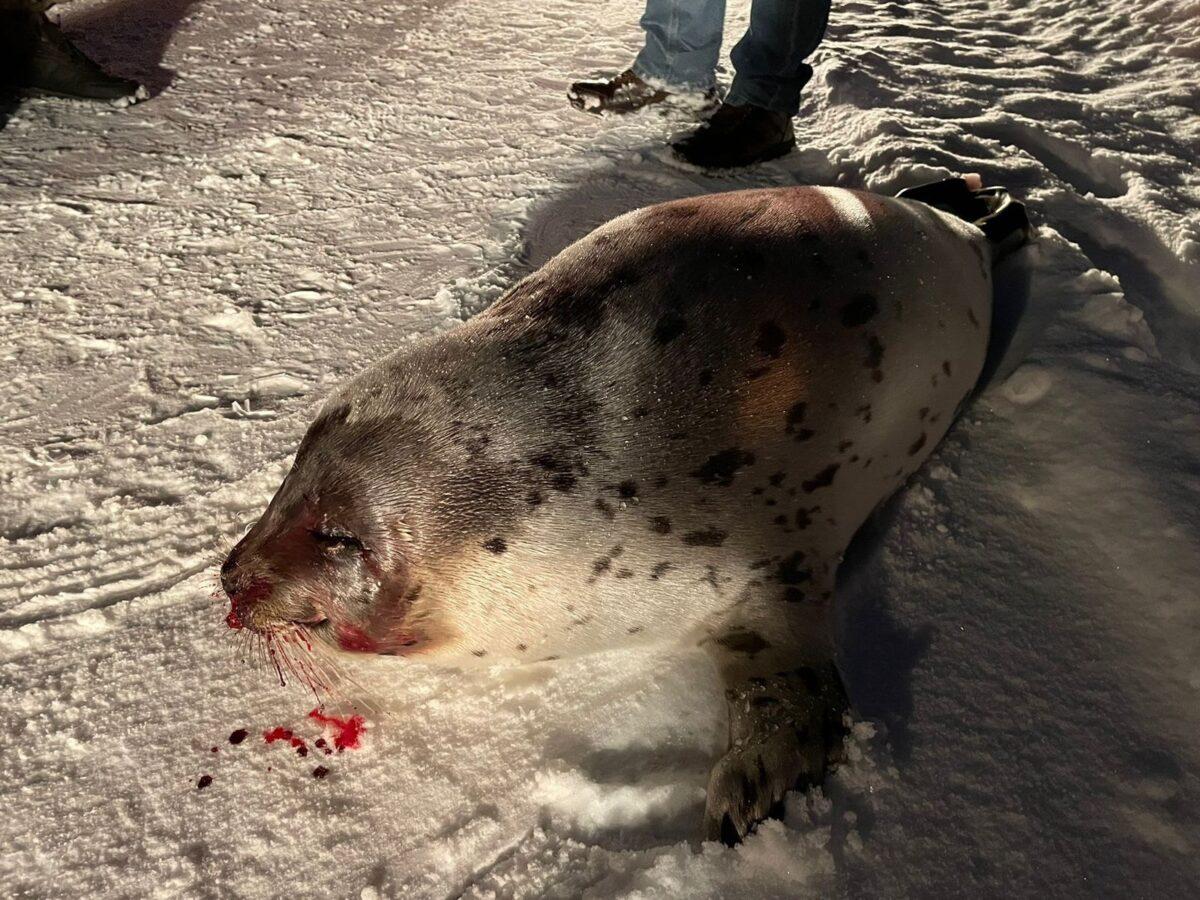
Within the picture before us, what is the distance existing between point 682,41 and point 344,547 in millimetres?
2781

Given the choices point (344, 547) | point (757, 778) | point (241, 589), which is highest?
point (344, 547)

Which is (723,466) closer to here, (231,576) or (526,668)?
(526,668)

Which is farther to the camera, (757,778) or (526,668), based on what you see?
(526,668)

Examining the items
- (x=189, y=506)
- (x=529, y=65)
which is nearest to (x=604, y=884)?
(x=189, y=506)

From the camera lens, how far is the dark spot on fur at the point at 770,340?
1.52 meters

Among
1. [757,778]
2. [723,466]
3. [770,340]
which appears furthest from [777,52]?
[757,778]

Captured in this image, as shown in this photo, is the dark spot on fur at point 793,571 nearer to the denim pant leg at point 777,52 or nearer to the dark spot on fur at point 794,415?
the dark spot on fur at point 794,415

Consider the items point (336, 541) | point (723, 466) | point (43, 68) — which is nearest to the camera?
point (336, 541)

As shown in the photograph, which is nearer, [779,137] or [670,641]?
[670,641]

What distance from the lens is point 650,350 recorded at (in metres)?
1.49

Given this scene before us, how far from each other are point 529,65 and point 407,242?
1.47 m

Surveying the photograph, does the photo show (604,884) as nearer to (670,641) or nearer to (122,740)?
(670,641)

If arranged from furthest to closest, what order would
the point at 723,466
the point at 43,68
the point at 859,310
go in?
1. the point at 43,68
2. the point at 859,310
3. the point at 723,466

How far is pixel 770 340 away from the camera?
1529mm
